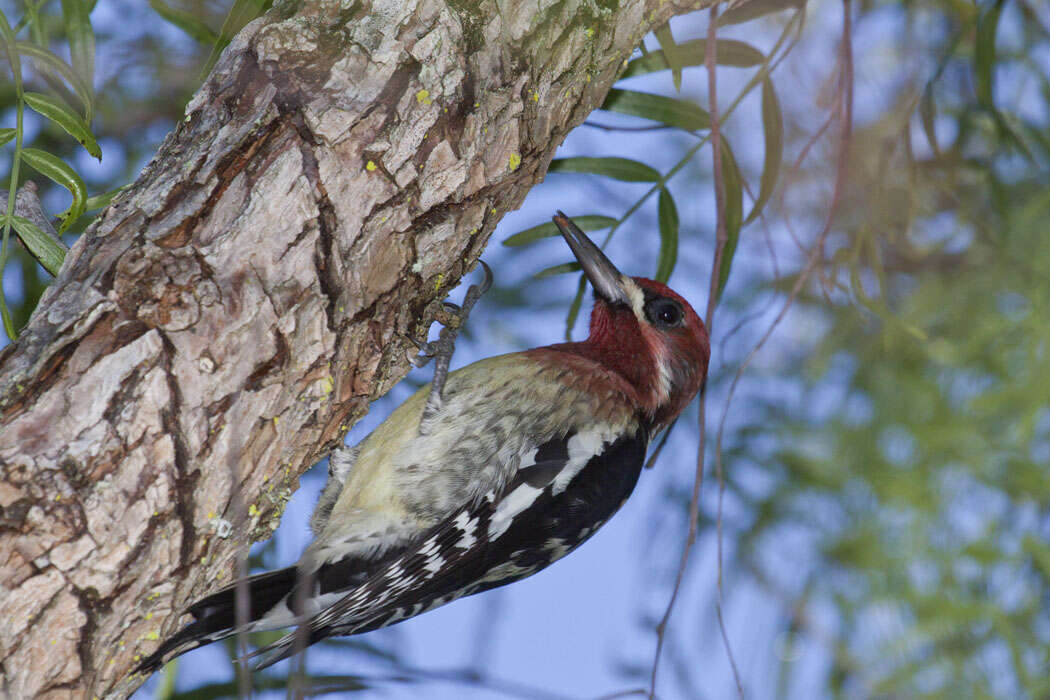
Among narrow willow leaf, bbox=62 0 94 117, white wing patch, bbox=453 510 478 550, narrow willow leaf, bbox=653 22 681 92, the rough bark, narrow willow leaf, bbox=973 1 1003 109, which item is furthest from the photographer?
narrow willow leaf, bbox=973 1 1003 109

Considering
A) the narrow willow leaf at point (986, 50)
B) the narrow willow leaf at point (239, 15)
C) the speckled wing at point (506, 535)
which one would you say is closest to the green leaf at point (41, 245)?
the narrow willow leaf at point (239, 15)

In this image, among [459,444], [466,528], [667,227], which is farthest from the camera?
[667,227]

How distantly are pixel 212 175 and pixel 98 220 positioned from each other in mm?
204

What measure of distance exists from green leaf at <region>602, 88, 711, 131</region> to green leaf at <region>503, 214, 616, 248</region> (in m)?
0.29

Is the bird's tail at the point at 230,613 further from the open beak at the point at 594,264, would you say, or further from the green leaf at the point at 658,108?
the green leaf at the point at 658,108

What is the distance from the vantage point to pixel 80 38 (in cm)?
177

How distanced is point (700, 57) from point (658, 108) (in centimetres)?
16

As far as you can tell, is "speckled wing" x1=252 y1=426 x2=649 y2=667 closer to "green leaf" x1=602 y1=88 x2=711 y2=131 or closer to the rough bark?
the rough bark

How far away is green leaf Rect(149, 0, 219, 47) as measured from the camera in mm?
2066

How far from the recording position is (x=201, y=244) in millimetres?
1489

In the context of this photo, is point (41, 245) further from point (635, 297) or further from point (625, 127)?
point (635, 297)

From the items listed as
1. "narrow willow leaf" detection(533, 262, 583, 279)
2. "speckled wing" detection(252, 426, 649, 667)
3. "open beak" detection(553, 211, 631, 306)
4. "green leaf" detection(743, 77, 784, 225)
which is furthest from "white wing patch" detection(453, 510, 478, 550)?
"green leaf" detection(743, 77, 784, 225)

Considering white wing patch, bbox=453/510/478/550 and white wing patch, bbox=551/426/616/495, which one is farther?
white wing patch, bbox=551/426/616/495

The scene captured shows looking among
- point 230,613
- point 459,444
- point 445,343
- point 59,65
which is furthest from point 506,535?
point 59,65
